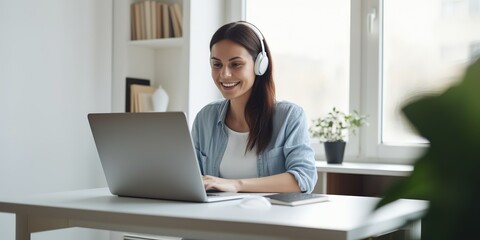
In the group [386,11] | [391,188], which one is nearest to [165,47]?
[386,11]

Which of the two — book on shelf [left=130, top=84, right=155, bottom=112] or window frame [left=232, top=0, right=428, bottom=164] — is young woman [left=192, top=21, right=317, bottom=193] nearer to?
window frame [left=232, top=0, right=428, bottom=164]

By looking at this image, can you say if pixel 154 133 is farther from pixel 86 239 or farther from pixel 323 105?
pixel 86 239

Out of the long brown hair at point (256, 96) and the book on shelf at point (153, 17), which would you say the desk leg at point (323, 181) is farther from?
the book on shelf at point (153, 17)

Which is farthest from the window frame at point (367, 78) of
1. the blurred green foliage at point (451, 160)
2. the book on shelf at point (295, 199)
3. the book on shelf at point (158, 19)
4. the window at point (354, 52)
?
the blurred green foliage at point (451, 160)

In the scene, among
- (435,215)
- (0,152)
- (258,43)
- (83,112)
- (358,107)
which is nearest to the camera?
(435,215)

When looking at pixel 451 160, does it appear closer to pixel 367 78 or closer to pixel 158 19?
pixel 367 78

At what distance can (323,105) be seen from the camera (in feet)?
10.1

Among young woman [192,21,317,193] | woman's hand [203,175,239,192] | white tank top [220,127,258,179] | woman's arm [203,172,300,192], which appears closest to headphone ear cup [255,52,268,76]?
young woman [192,21,317,193]

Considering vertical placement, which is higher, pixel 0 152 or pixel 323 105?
pixel 323 105

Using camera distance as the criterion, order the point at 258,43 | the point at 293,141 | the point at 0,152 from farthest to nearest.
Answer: the point at 0,152 < the point at 258,43 < the point at 293,141

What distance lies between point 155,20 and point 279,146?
5.29 ft

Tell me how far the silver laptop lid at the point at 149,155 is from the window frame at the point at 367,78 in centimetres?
163

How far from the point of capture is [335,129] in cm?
290

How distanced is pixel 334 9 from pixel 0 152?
1.80 meters
